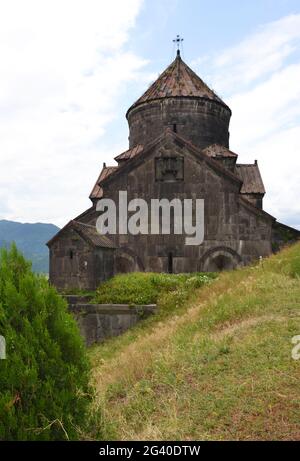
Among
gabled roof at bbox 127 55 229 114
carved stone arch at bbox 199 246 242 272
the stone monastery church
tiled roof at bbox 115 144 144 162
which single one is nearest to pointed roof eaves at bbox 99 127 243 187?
the stone monastery church

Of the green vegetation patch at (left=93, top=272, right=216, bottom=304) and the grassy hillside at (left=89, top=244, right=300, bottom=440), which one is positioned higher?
the green vegetation patch at (left=93, top=272, right=216, bottom=304)

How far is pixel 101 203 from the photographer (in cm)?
1585

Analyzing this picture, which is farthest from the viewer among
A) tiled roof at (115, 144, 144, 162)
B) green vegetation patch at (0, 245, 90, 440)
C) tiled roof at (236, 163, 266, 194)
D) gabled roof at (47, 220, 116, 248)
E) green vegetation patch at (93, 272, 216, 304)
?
tiled roof at (115, 144, 144, 162)

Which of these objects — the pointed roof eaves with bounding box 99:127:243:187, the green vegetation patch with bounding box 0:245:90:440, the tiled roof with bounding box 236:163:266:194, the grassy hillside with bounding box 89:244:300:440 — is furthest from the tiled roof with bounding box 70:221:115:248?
the green vegetation patch with bounding box 0:245:90:440

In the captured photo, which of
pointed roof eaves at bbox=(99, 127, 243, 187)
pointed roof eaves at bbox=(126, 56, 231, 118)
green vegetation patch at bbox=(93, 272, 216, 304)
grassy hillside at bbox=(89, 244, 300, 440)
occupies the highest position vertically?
pointed roof eaves at bbox=(126, 56, 231, 118)

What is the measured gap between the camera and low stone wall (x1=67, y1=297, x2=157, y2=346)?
38.7ft

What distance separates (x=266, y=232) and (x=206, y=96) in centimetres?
805

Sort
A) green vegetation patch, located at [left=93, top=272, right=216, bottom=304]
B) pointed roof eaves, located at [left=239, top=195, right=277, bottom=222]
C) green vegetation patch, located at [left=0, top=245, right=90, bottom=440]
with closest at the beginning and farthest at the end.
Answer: green vegetation patch, located at [left=0, top=245, right=90, bottom=440], green vegetation patch, located at [left=93, top=272, right=216, bottom=304], pointed roof eaves, located at [left=239, top=195, right=277, bottom=222]

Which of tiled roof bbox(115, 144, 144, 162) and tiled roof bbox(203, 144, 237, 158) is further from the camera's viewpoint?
tiled roof bbox(115, 144, 144, 162)

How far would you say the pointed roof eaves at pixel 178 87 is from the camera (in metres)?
19.2

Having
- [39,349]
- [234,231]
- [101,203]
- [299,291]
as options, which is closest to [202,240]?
[234,231]

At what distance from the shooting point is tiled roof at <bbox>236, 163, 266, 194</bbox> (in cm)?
1900

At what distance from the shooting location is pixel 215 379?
5.17 m

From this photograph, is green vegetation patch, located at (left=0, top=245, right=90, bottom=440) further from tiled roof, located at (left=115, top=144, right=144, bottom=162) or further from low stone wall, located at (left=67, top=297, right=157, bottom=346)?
tiled roof, located at (left=115, top=144, right=144, bottom=162)
